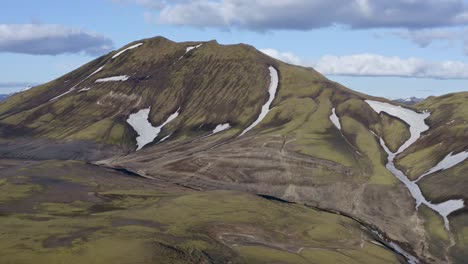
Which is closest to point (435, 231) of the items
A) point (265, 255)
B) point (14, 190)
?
point (265, 255)

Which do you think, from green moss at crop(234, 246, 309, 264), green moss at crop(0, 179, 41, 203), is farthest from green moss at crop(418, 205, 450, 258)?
green moss at crop(0, 179, 41, 203)

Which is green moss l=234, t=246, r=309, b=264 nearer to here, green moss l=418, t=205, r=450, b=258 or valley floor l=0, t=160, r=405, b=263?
valley floor l=0, t=160, r=405, b=263

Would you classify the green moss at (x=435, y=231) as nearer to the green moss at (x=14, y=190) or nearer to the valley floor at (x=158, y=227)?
the valley floor at (x=158, y=227)

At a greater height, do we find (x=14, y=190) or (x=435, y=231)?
(x=14, y=190)

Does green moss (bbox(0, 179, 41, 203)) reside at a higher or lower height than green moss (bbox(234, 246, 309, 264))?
higher

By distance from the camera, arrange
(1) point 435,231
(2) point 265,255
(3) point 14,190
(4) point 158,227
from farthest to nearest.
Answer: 1. (3) point 14,190
2. (1) point 435,231
3. (4) point 158,227
4. (2) point 265,255

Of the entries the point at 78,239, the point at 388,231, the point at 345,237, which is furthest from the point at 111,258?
the point at 388,231

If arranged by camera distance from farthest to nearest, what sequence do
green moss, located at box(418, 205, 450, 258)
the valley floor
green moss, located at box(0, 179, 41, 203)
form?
1. green moss, located at box(0, 179, 41, 203)
2. green moss, located at box(418, 205, 450, 258)
3. the valley floor

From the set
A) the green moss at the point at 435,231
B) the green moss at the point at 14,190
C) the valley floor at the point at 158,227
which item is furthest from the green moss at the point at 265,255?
the green moss at the point at 14,190

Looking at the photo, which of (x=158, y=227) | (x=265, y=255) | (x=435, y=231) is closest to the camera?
(x=265, y=255)

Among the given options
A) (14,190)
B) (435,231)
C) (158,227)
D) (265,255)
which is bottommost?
(435,231)

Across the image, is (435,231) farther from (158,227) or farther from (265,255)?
(158,227)

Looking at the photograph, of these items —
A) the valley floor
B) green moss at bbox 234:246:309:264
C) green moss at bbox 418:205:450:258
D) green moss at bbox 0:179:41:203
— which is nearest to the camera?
the valley floor
